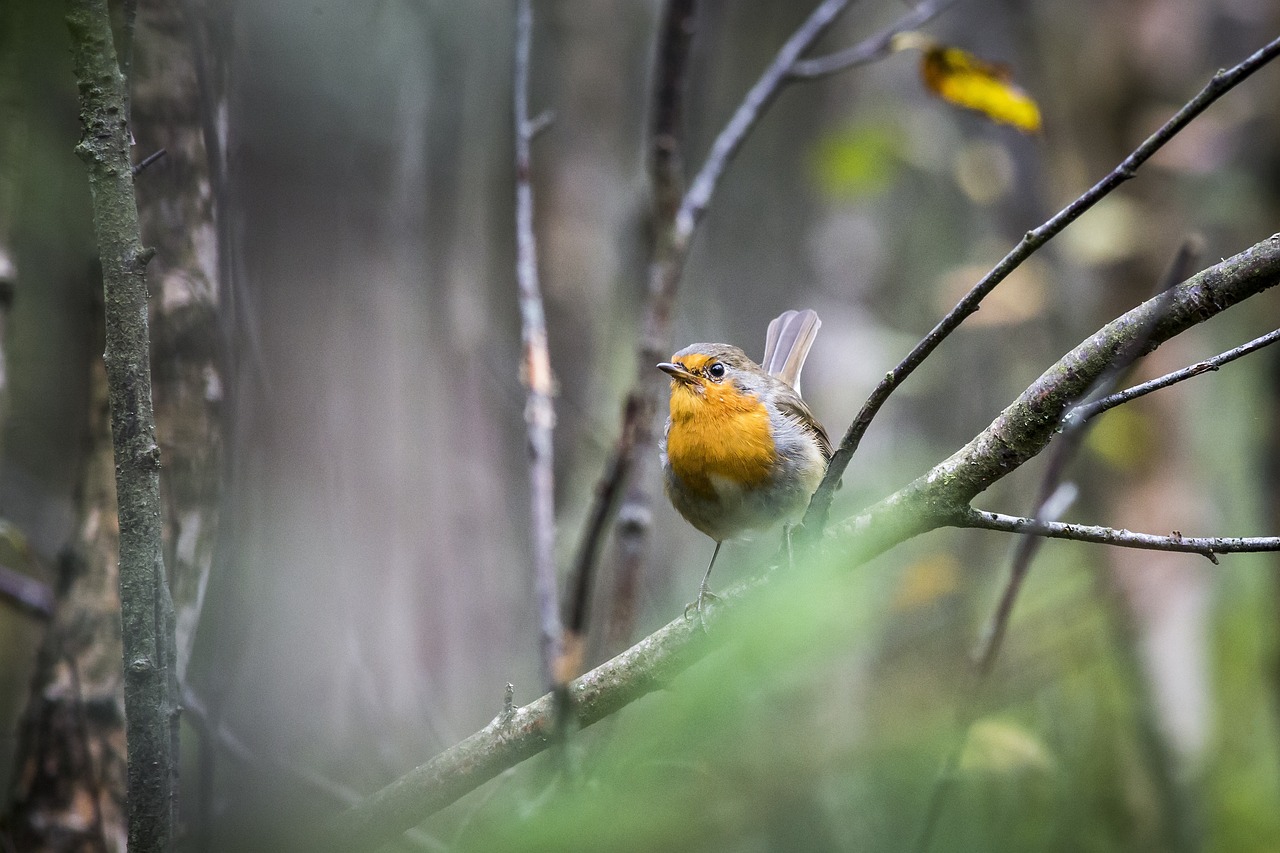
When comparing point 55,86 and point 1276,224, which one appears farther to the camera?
point 1276,224

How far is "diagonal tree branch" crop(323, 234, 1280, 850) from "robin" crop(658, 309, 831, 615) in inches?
45.5

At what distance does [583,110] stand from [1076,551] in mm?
3527

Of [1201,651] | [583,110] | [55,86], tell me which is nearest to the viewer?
[55,86]

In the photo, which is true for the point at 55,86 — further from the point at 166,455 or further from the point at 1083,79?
the point at 1083,79

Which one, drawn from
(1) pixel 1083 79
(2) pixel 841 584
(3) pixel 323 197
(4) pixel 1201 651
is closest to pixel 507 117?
(3) pixel 323 197

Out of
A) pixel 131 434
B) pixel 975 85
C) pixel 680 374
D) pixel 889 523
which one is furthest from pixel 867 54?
pixel 131 434

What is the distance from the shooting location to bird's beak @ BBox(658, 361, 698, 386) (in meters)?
3.05

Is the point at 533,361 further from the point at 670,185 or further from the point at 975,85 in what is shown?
the point at 975,85

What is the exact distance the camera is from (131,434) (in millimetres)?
1323

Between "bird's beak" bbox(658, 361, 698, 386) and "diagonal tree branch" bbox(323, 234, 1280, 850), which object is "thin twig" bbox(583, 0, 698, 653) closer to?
"bird's beak" bbox(658, 361, 698, 386)

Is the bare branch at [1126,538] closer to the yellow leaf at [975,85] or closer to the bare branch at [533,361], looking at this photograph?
the bare branch at [533,361]

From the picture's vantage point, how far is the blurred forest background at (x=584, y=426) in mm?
1802

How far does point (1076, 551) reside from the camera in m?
4.67

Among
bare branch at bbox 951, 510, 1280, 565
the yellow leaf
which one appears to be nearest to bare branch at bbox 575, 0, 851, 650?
the yellow leaf
